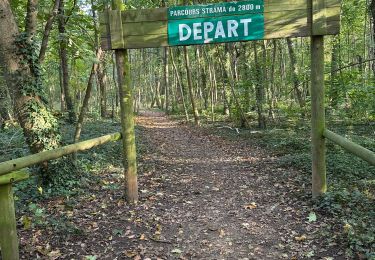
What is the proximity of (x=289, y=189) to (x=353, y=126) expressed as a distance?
918 centimetres

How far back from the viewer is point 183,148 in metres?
12.0

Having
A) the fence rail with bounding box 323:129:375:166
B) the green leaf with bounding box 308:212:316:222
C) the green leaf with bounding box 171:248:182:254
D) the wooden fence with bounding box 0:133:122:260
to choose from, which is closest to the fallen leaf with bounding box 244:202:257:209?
the green leaf with bounding box 308:212:316:222

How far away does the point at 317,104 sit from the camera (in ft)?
18.3

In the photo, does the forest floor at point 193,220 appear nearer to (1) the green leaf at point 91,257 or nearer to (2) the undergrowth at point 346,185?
(1) the green leaf at point 91,257

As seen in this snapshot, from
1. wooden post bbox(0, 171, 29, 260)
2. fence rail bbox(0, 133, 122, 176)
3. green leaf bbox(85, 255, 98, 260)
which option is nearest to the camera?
wooden post bbox(0, 171, 29, 260)

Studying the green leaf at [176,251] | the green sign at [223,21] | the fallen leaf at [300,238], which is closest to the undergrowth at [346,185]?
the fallen leaf at [300,238]

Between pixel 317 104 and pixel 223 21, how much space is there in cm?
201

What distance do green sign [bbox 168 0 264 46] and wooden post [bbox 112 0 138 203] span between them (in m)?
1.12

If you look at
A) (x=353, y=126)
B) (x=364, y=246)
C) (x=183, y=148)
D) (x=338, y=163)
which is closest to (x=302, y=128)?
(x=353, y=126)

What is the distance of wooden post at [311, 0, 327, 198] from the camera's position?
536 centimetres

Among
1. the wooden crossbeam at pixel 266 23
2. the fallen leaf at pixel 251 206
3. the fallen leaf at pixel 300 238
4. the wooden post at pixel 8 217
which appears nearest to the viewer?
the wooden post at pixel 8 217

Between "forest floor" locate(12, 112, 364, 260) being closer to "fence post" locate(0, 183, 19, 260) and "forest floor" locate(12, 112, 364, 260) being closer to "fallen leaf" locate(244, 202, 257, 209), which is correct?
"fallen leaf" locate(244, 202, 257, 209)

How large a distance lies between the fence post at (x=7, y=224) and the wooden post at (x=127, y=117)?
263cm

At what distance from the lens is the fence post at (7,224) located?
327 centimetres
